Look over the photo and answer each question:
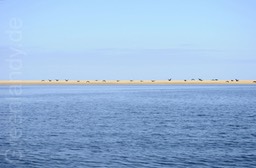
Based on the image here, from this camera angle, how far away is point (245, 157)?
1351 inches

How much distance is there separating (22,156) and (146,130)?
20.2 metres

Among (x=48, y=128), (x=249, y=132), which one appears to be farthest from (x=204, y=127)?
(x=48, y=128)

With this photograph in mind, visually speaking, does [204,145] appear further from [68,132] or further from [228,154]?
[68,132]

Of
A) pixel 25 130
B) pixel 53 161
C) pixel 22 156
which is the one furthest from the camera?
pixel 25 130

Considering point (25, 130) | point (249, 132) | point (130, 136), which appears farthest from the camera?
point (25, 130)

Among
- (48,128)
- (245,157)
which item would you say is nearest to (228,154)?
(245,157)

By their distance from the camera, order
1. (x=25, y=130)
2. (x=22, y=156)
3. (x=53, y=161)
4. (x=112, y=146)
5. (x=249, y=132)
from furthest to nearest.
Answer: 1. (x=25, y=130)
2. (x=249, y=132)
3. (x=112, y=146)
4. (x=22, y=156)
5. (x=53, y=161)

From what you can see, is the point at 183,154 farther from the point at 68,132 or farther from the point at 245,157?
the point at 68,132

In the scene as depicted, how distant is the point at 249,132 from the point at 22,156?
94.4ft

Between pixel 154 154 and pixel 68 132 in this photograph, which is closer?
pixel 154 154

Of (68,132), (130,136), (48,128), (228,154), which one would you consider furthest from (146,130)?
(228,154)

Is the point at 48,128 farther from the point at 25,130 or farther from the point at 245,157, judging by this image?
the point at 245,157

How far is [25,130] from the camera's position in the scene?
52219 millimetres

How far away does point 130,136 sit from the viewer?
45.8m
